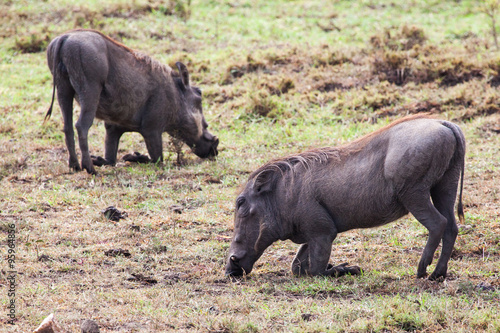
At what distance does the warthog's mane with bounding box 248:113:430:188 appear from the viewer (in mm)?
4770

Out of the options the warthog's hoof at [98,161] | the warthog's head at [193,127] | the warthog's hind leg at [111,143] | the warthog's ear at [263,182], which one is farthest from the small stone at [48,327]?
the warthog's head at [193,127]

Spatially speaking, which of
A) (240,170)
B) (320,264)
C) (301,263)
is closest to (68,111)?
(240,170)

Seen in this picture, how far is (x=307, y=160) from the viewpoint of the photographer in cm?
492

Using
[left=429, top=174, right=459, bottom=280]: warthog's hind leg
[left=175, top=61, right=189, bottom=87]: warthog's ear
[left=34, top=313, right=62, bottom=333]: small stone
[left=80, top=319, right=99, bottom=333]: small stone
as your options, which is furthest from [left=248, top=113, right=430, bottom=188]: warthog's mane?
[left=175, top=61, right=189, bottom=87]: warthog's ear

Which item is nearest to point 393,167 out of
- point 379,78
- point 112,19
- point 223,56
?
point 379,78

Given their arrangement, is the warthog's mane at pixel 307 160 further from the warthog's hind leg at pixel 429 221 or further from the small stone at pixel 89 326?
the small stone at pixel 89 326

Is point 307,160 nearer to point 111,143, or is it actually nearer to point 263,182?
point 263,182

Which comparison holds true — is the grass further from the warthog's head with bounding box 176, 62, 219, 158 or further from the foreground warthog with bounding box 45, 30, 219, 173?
the foreground warthog with bounding box 45, 30, 219, 173

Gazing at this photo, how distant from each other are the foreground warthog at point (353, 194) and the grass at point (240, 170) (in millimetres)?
240

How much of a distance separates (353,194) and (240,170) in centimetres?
312

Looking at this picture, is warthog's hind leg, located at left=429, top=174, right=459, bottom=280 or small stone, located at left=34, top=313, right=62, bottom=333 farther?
warthog's hind leg, located at left=429, top=174, right=459, bottom=280

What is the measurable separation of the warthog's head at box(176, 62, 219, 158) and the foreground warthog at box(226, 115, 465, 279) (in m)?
3.57

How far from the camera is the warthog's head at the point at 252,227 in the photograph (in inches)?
187

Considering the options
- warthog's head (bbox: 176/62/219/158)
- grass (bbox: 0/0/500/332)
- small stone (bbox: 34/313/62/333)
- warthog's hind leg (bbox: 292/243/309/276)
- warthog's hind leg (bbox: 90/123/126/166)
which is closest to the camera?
small stone (bbox: 34/313/62/333)
